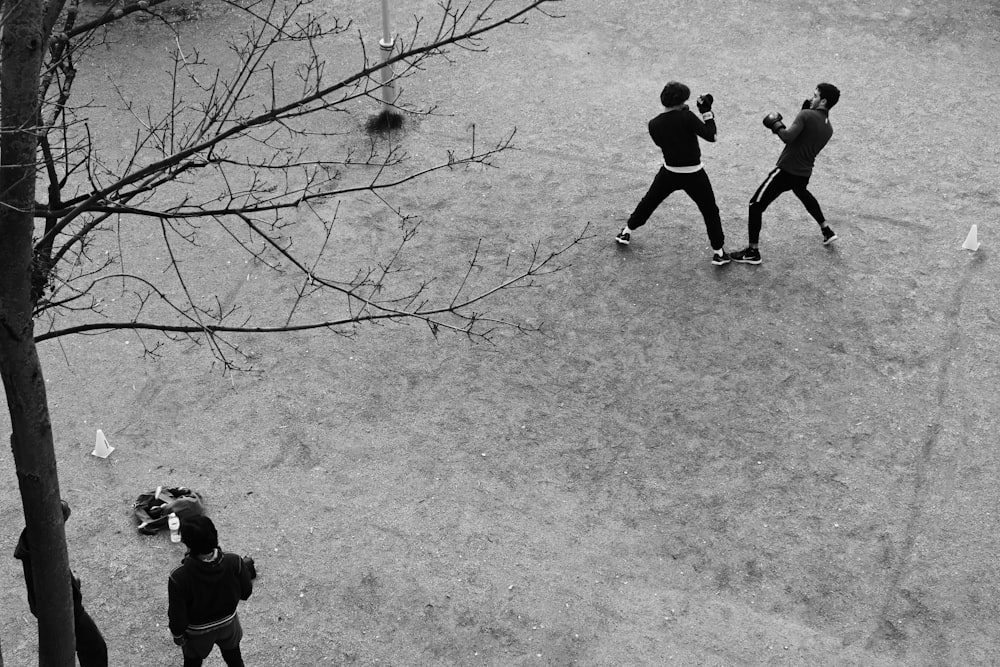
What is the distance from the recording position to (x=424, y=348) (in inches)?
332

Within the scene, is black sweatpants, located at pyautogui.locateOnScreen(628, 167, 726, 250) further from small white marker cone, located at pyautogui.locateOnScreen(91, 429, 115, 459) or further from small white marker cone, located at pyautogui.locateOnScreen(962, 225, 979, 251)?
small white marker cone, located at pyautogui.locateOnScreen(91, 429, 115, 459)

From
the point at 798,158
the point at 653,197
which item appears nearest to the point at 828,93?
the point at 798,158

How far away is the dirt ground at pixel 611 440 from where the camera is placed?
6363 millimetres

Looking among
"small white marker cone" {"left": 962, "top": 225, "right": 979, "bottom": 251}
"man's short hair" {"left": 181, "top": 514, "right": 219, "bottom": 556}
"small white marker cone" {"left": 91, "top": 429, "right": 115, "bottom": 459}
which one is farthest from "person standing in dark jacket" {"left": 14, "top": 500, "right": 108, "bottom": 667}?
"small white marker cone" {"left": 962, "top": 225, "right": 979, "bottom": 251}

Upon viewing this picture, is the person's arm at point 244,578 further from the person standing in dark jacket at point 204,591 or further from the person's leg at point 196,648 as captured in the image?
the person's leg at point 196,648

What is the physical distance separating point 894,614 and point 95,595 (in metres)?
5.08

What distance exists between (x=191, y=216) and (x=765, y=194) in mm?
5656

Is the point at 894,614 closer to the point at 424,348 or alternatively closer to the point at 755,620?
the point at 755,620

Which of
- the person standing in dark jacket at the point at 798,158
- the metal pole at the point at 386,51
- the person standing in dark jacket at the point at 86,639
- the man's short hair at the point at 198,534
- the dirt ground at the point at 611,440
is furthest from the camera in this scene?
the metal pole at the point at 386,51

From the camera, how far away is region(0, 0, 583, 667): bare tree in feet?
13.7

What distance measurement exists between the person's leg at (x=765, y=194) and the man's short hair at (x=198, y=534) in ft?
18.8

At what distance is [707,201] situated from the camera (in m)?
8.91

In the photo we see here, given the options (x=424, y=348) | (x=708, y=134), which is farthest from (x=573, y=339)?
(x=708, y=134)

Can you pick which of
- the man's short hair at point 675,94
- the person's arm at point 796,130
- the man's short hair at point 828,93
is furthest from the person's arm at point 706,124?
the man's short hair at point 828,93
